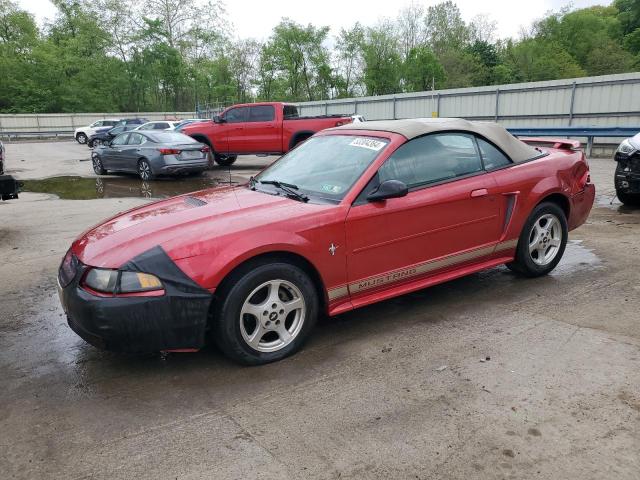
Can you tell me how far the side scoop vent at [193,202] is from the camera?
3.99 metres

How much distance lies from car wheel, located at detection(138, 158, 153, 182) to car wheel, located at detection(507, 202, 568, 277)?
1111 cm

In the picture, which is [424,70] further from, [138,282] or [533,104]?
[138,282]

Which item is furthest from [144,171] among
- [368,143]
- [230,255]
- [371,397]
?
[371,397]

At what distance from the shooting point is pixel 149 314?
310cm

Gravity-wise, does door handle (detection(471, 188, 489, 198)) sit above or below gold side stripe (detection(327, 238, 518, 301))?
above

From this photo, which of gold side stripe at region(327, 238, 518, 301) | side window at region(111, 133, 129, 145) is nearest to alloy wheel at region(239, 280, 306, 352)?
gold side stripe at region(327, 238, 518, 301)

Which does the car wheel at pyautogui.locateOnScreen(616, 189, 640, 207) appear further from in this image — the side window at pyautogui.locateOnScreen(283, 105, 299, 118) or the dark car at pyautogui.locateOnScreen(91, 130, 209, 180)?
the side window at pyautogui.locateOnScreen(283, 105, 299, 118)

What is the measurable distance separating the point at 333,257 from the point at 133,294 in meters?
1.34

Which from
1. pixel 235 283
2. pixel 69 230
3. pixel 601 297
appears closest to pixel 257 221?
pixel 235 283

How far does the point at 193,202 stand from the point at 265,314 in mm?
1223

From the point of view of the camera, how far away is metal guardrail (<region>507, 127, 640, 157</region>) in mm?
15180

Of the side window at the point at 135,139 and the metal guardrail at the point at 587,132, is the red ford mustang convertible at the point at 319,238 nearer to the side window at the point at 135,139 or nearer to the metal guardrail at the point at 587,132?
the side window at the point at 135,139

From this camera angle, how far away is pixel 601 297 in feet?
14.7

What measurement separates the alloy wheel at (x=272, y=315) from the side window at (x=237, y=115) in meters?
13.6
